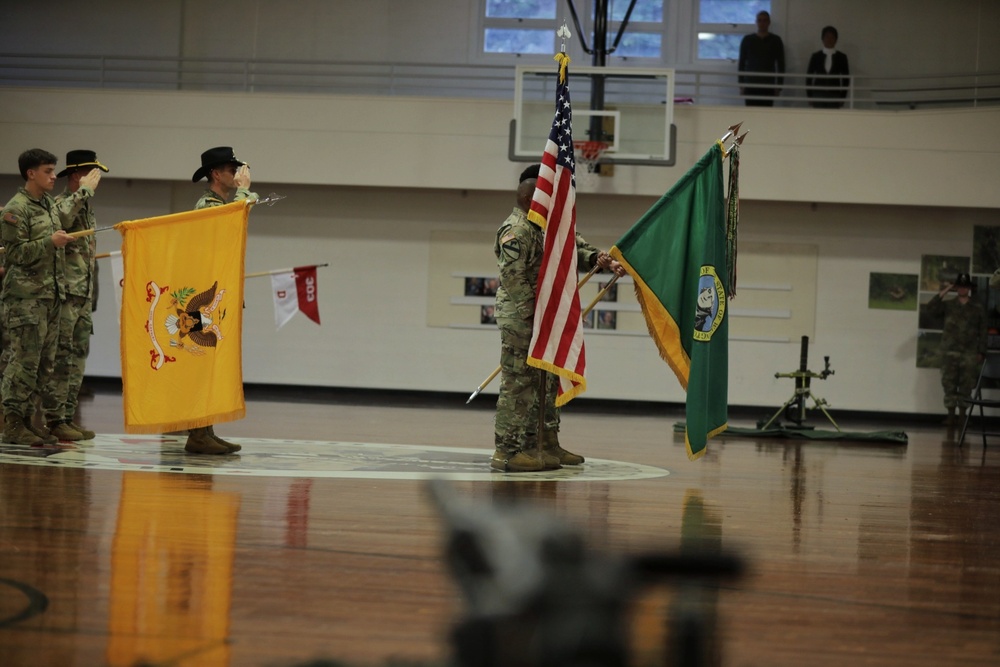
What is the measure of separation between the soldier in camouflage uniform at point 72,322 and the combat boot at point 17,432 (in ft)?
1.05

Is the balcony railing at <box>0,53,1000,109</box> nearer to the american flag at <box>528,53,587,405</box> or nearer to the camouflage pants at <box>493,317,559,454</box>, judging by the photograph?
the american flag at <box>528,53,587,405</box>

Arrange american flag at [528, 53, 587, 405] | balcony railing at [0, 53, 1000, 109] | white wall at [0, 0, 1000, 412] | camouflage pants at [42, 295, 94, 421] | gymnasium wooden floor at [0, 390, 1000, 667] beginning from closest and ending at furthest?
gymnasium wooden floor at [0, 390, 1000, 667] → american flag at [528, 53, 587, 405] → camouflage pants at [42, 295, 94, 421] → white wall at [0, 0, 1000, 412] → balcony railing at [0, 53, 1000, 109]

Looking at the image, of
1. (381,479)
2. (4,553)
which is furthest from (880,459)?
(4,553)

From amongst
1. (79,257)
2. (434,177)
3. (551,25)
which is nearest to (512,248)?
(79,257)

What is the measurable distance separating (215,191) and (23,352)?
1.41 metres

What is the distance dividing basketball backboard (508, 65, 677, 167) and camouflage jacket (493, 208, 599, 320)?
541 centimetres

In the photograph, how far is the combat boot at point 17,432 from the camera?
6406 millimetres

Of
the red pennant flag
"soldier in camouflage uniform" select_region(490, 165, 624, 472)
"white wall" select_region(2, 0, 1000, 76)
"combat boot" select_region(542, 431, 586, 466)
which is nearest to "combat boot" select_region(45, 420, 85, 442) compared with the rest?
"soldier in camouflage uniform" select_region(490, 165, 624, 472)

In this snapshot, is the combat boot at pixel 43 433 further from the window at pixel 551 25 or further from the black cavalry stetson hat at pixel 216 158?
the window at pixel 551 25

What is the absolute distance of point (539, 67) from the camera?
11.5 m

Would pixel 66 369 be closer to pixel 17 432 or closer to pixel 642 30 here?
pixel 17 432

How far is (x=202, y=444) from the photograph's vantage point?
638cm

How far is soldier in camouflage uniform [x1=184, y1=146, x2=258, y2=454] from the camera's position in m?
6.38

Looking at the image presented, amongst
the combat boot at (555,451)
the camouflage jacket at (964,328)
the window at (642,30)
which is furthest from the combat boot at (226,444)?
the window at (642,30)
